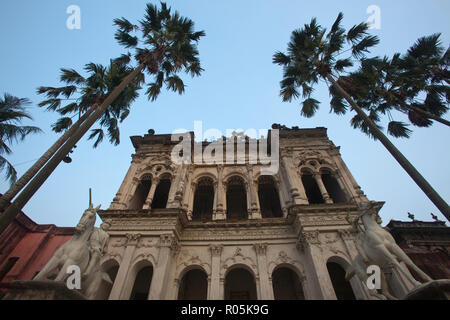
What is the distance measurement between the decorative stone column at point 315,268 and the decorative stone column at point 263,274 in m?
1.76

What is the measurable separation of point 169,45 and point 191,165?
25.5 feet

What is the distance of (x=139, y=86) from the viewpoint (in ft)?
39.9

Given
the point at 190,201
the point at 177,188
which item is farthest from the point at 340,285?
the point at 177,188

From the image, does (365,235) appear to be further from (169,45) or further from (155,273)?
(169,45)

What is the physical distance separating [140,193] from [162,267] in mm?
7223

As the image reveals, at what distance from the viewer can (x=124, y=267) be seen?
9594mm

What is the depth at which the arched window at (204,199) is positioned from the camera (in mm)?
15211

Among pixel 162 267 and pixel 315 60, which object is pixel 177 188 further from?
pixel 315 60

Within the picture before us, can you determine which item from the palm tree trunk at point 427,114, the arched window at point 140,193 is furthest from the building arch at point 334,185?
the arched window at point 140,193

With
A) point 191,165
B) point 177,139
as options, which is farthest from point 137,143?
point 191,165

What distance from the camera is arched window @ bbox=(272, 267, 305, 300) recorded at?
11.4 meters

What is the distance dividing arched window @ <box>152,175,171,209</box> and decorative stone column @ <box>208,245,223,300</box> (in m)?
6.67

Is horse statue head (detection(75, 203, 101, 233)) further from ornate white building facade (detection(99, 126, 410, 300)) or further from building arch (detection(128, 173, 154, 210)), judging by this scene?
building arch (detection(128, 173, 154, 210))
